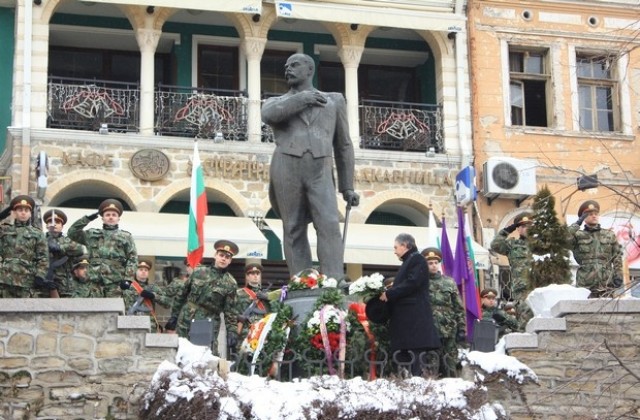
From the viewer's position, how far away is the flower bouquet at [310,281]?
43.2 ft

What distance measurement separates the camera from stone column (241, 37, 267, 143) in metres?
24.7

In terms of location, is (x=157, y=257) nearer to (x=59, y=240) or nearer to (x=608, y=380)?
(x=59, y=240)

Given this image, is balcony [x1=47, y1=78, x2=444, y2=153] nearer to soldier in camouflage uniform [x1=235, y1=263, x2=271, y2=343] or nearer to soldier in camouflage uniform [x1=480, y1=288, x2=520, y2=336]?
soldier in camouflage uniform [x1=480, y1=288, x2=520, y2=336]

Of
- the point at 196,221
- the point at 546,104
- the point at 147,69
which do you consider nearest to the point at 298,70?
the point at 196,221

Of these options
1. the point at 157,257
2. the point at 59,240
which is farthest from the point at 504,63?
the point at 59,240

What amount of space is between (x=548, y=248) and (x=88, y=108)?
11.5 metres

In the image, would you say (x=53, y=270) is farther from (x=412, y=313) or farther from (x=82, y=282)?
(x=412, y=313)

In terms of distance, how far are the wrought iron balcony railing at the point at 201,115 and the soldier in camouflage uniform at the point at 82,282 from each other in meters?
9.69

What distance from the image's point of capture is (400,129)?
1009 inches

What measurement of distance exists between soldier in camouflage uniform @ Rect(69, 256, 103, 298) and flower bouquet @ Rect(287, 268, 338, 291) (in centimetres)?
239

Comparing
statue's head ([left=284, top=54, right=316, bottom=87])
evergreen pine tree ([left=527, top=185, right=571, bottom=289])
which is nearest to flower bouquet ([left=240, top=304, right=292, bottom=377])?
statue's head ([left=284, top=54, right=316, bottom=87])

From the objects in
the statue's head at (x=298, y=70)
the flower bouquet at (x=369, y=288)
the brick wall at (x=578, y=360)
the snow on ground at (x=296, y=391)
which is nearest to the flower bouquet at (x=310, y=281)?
the flower bouquet at (x=369, y=288)

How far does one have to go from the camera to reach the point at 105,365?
12.6 m

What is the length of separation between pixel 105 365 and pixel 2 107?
42.4 ft
